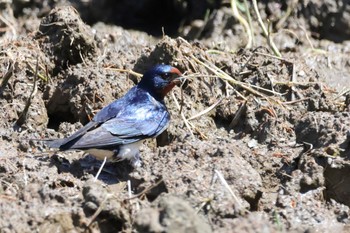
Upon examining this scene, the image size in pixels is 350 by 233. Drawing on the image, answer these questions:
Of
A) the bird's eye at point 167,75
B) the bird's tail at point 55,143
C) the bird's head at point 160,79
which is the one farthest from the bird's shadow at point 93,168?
the bird's eye at point 167,75

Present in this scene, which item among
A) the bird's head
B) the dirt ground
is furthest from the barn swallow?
the dirt ground

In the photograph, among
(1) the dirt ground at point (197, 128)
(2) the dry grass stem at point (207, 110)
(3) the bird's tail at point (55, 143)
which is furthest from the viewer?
(2) the dry grass stem at point (207, 110)

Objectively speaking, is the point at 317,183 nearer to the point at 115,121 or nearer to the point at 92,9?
the point at 115,121

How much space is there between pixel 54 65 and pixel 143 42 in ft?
5.57

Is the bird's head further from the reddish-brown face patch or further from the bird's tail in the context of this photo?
A: the bird's tail

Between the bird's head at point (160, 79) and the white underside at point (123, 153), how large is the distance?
20.7 inches

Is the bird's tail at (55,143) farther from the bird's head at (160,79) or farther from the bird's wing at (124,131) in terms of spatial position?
the bird's head at (160,79)

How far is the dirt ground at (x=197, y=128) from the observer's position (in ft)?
19.3

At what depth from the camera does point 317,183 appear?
6.52 metres

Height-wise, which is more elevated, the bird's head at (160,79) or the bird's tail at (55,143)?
the bird's head at (160,79)

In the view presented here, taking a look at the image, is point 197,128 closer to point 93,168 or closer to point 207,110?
point 207,110

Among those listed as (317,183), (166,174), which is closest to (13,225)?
(166,174)

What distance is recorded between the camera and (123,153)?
6812 mm

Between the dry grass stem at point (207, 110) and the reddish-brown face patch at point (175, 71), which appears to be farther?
the dry grass stem at point (207, 110)
